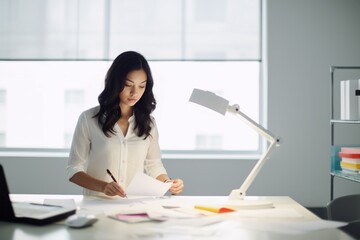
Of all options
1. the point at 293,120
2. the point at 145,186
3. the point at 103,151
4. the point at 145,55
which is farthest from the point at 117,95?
the point at 293,120

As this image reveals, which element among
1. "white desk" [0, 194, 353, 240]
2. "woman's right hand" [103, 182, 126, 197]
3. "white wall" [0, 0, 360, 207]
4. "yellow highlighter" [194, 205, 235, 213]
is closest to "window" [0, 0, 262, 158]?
"white wall" [0, 0, 360, 207]

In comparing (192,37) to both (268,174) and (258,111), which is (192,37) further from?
(268,174)

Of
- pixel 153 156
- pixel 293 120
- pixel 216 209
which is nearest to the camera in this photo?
pixel 216 209

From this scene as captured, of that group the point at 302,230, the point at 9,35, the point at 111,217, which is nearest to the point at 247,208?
the point at 302,230

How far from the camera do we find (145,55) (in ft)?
14.9

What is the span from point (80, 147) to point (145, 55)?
2.23m

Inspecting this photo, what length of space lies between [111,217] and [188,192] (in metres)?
2.77

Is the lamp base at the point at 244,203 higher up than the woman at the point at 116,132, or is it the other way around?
the woman at the point at 116,132

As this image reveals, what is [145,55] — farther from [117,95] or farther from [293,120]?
[117,95]

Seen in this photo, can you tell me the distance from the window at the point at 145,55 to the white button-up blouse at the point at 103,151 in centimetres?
206

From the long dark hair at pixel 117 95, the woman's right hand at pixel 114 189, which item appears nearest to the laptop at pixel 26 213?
the woman's right hand at pixel 114 189

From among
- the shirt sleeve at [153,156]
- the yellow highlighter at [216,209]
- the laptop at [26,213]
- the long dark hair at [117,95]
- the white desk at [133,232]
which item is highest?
the long dark hair at [117,95]

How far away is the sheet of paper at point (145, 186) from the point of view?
6.77 ft

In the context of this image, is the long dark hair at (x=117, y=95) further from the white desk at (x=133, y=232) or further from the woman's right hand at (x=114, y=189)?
the white desk at (x=133, y=232)
